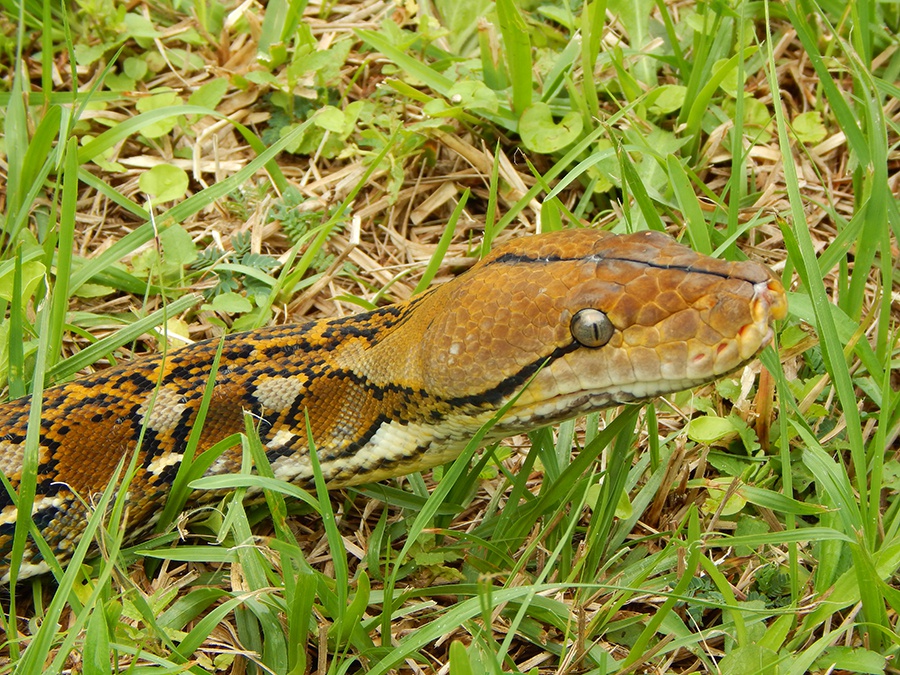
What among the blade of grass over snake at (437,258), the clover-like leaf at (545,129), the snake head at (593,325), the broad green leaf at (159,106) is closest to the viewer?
the snake head at (593,325)

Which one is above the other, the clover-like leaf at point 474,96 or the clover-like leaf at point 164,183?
the clover-like leaf at point 474,96

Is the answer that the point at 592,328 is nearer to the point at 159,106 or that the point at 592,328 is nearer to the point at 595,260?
the point at 595,260

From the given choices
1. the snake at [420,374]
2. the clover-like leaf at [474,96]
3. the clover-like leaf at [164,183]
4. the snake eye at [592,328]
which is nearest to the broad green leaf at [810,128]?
the clover-like leaf at [474,96]

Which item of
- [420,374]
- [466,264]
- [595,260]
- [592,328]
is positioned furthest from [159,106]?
[592,328]

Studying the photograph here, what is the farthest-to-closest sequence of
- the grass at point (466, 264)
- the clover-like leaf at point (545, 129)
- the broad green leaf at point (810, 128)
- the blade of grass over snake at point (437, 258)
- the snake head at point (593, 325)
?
the broad green leaf at point (810, 128)
the clover-like leaf at point (545, 129)
the blade of grass over snake at point (437, 258)
the grass at point (466, 264)
the snake head at point (593, 325)

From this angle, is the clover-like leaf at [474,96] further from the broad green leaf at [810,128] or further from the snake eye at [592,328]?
the snake eye at [592,328]

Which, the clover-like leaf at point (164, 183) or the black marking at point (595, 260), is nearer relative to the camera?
the black marking at point (595, 260)

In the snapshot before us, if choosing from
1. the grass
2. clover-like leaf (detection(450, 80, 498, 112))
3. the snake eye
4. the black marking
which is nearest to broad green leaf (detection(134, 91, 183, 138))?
the grass

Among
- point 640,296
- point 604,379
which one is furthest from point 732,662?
point 640,296
